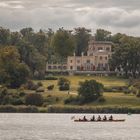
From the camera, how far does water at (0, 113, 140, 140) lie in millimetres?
110812

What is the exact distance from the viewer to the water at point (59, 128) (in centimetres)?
11081

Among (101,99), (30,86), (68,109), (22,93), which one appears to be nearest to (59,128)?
(68,109)

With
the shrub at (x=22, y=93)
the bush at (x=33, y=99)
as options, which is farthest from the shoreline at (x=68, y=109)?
the shrub at (x=22, y=93)

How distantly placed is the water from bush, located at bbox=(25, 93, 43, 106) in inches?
606

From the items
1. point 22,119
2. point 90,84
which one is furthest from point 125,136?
point 90,84

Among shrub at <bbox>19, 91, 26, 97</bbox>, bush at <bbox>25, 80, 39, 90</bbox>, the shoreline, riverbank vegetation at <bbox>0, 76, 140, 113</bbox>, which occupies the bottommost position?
the shoreline

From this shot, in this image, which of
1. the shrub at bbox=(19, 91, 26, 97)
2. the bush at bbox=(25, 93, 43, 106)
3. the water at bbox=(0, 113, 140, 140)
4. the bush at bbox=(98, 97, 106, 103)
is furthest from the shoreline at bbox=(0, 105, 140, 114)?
the shrub at bbox=(19, 91, 26, 97)

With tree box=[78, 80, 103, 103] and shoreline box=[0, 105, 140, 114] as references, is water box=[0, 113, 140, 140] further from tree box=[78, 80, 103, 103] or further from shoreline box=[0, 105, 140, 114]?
tree box=[78, 80, 103, 103]

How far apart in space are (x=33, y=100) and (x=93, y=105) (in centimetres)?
1293

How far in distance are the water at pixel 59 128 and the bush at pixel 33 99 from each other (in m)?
15.4

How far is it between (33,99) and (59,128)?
49.3 m

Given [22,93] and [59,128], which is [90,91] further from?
[59,128]

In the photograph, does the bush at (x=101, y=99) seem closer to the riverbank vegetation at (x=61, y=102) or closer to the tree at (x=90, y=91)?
the riverbank vegetation at (x=61, y=102)

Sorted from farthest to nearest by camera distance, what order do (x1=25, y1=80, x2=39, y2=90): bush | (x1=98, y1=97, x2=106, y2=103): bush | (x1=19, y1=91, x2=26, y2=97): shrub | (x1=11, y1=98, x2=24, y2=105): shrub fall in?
(x1=25, y1=80, x2=39, y2=90): bush < (x1=19, y1=91, x2=26, y2=97): shrub < (x1=98, y1=97, x2=106, y2=103): bush < (x1=11, y1=98, x2=24, y2=105): shrub
